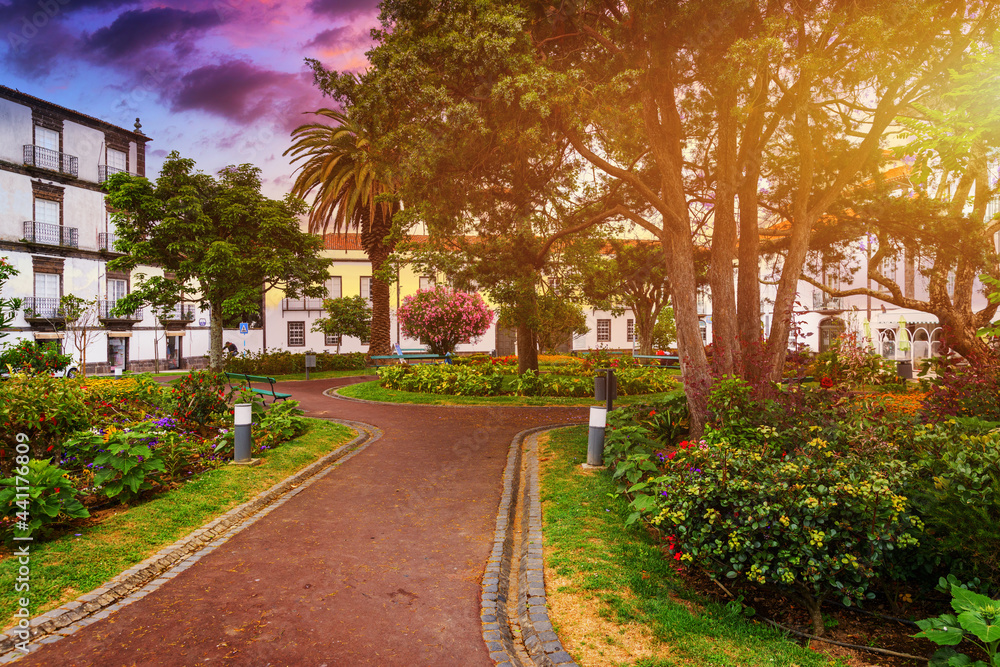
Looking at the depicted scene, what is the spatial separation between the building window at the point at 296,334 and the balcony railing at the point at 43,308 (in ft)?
48.9

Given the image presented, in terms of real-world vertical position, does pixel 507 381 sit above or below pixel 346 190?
below

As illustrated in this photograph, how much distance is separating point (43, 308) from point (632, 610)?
112ft

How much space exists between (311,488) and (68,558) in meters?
2.91

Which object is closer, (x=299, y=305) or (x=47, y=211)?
(x=47, y=211)

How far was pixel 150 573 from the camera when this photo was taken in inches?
185

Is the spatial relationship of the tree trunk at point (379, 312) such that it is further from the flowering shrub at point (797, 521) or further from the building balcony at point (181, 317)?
the flowering shrub at point (797, 521)

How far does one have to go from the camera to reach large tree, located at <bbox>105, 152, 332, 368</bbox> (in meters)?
21.2

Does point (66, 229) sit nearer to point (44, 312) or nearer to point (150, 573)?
point (44, 312)

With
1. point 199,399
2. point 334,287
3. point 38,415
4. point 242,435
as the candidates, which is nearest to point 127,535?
point 38,415

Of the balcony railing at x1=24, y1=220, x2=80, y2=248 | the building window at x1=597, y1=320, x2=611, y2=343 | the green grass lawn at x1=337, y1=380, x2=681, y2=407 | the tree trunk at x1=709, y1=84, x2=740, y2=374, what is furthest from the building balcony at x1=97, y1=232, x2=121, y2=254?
the tree trunk at x1=709, y1=84, x2=740, y2=374

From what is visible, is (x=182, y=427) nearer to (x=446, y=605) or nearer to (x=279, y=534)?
(x=279, y=534)

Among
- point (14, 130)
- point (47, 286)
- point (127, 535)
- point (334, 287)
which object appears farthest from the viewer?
point (334, 287)

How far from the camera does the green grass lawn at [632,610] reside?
11.6 feet

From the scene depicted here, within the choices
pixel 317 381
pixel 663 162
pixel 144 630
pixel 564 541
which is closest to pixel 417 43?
pixel 663 162
